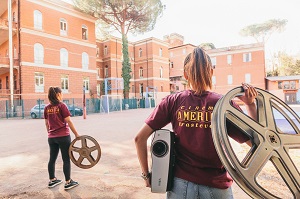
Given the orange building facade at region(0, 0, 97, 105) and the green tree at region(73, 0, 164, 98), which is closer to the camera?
the orange building facade at region(0, 0, 97, 105)

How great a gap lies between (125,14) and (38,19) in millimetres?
14088

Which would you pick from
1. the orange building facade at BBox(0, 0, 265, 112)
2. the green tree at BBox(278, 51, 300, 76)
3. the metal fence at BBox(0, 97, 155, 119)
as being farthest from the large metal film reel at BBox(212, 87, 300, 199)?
the green tree at BBox(278, 51, 300, 76)

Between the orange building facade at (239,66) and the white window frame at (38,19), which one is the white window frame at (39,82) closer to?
the white window frame at (38,19)

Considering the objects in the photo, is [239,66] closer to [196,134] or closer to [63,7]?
[63,7]

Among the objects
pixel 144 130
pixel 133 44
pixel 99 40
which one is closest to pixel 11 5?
pixel 99 40

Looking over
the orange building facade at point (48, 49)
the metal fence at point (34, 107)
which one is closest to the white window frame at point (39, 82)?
the orange building facade at point (48, 49)

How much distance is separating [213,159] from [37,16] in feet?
94.7

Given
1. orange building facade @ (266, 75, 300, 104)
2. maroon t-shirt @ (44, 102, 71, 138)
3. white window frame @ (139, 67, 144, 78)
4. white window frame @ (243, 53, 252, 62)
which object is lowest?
maroon t-shirt @ (44, 102, 71, 138)

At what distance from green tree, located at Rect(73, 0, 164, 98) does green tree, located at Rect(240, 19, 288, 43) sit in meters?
23.5

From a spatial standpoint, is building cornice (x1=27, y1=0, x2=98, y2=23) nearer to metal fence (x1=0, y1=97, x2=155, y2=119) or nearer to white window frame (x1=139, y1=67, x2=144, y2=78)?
metal fence (x1=0, y1=97, x2=155, y2=119)

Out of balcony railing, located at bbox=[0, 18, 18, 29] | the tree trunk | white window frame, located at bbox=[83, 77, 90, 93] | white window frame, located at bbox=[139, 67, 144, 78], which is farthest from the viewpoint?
white window frame, located at bbox=[139, 67, 144, 78]

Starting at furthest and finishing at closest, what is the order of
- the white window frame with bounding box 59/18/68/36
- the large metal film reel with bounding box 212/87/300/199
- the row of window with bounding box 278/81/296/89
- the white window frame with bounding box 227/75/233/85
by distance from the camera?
the white window frame with bounding box 227/75/233/85 < the row of window with bounding box 278/81/296/89 < the white window frame with bounding box 59/18/68/36 < the large metal film reel with bounding box 212/87/300/199

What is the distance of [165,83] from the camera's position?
152 feet

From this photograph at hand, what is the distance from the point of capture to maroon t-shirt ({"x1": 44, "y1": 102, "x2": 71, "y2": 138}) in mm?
3691
